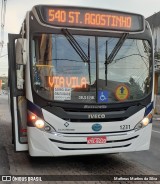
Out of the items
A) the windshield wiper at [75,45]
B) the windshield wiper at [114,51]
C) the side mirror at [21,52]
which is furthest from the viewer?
the windshield wiper at [114,51]

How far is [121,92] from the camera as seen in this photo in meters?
7.81

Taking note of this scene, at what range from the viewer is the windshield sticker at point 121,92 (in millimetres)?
7785

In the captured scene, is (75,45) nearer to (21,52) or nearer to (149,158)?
(21,52)

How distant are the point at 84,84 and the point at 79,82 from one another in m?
0.11

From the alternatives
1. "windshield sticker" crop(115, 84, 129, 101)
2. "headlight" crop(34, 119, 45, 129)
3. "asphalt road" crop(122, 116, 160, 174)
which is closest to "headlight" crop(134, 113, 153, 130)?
"windshield sticker" crop(115, 84, 129, 101)

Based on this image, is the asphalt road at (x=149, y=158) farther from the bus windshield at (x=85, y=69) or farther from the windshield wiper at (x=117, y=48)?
the windshield wiper at (x=117, y=48)

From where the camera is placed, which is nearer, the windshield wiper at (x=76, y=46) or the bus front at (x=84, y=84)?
the bus front at (x=84, y=84)

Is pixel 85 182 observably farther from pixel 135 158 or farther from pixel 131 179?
pixel 135 158

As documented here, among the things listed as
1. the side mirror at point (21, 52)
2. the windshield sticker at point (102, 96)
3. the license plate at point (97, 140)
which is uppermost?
the side mirror at point (21, 52)

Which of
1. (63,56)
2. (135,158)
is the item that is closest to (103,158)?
(135,158)

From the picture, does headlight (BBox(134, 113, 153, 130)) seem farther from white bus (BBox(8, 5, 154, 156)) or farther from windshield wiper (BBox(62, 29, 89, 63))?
windshield wiper (BBox(62, 29, 89, 63))

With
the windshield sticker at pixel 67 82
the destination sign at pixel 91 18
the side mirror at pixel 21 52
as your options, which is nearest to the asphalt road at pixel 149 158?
the windshield sticker at pixel 67 82

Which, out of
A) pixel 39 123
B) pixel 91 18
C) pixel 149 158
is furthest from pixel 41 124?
pixel 149 158

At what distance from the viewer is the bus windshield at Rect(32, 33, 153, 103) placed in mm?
7480
